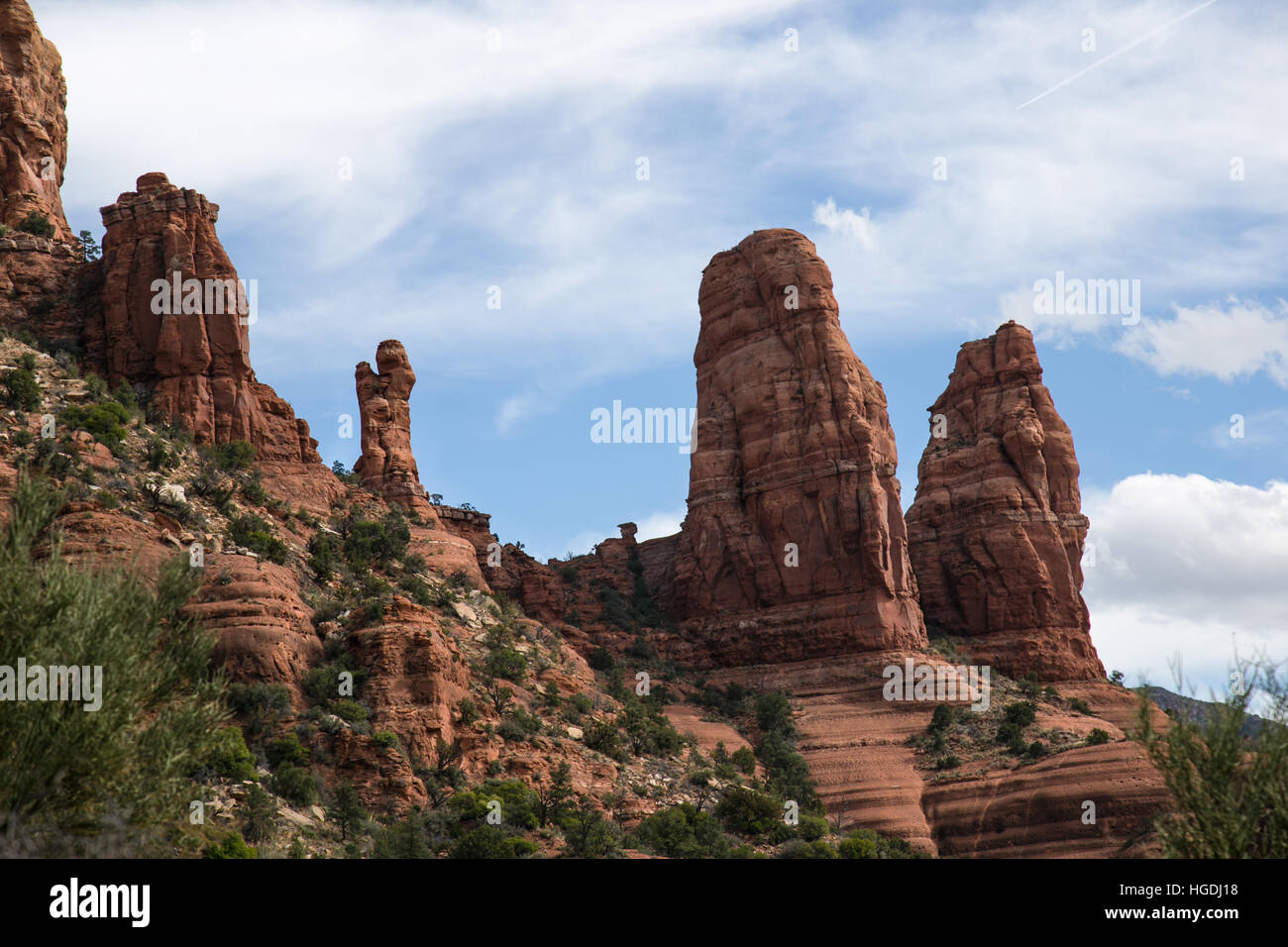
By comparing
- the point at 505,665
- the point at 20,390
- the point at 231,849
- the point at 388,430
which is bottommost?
the point at 231,849

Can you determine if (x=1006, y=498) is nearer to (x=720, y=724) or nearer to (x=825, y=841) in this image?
(x=720, y=724)

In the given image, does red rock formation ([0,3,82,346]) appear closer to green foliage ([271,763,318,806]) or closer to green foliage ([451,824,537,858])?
green foliage ([271,763,318,806])

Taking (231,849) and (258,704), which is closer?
(231,849)

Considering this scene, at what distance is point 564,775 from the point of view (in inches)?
1687

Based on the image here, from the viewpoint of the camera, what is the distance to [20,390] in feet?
151

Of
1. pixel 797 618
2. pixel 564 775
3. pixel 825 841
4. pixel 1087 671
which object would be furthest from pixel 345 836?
pixel 1087 671

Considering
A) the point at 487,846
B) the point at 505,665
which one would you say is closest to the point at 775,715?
the point at 505,665

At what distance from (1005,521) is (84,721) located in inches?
2904

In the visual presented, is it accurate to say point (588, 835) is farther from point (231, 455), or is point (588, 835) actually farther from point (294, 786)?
point (231, 455)

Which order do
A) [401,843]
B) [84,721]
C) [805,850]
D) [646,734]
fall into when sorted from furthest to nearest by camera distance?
[646,734] < [805,850] < [401,843] < [84,721]

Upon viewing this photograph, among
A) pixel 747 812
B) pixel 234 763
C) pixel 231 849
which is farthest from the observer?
pixel 747 812

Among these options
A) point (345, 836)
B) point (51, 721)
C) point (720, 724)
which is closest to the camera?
point (51, 721)

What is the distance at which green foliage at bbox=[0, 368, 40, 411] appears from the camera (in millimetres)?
45656
